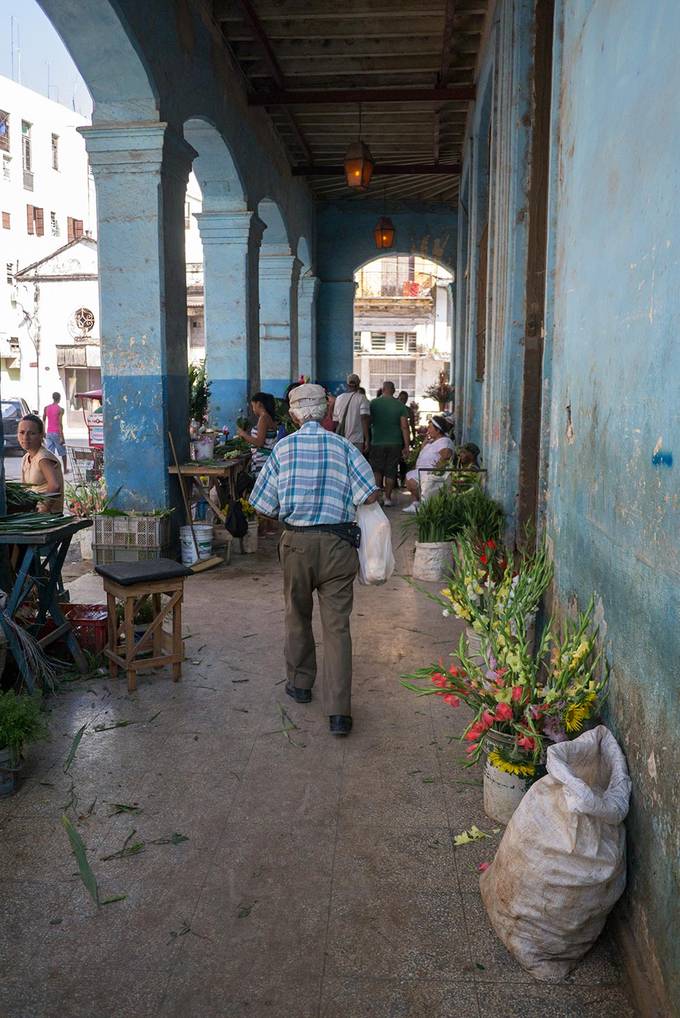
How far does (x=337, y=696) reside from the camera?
432 centimetres

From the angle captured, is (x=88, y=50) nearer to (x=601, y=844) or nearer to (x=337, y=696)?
(x=337, y=696)

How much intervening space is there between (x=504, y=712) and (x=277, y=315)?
516 inches

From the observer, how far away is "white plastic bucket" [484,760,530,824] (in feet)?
11.0

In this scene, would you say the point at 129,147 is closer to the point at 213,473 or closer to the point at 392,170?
the point at 213,473

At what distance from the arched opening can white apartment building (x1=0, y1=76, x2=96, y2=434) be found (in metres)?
11.6

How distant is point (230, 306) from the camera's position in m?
11.3

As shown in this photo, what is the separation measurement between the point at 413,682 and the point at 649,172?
11.1ft

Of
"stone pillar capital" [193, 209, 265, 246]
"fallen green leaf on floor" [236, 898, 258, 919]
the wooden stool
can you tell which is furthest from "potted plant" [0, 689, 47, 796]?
"stone pillar capital" [193, 209, 265, 246]

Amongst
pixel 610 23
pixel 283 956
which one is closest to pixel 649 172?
pixel 610 23

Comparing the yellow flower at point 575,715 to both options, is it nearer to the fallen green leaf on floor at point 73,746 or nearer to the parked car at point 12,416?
the fallen green leaf on floor at point 73,746

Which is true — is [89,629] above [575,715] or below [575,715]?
below

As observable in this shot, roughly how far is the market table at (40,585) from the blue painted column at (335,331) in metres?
14.5

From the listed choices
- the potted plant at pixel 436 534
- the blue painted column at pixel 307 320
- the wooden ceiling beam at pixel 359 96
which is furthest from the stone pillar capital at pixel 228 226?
the blue painted column at pixel 307 320

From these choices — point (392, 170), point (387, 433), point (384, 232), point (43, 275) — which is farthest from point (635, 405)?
point (43, 275)
